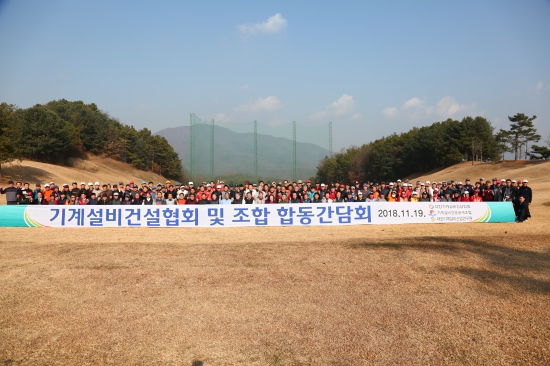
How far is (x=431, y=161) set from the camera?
67.2 metres

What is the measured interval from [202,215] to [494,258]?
9848 millimetres

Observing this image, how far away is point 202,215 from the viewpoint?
1473cm

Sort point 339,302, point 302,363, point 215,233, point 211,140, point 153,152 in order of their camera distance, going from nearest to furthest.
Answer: point 302,363 → point 339,302 → point 215,233 → point 211,140 → point 153,152

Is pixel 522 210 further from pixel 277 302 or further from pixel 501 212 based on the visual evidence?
pixel 277 302

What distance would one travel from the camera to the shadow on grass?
277 inches

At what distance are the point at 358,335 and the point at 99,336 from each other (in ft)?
10.9

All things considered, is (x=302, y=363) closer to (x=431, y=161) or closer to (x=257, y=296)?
(x=257, y=296)

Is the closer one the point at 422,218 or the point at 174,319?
the point at 174,319

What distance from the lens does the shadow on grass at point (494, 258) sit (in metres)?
7.04

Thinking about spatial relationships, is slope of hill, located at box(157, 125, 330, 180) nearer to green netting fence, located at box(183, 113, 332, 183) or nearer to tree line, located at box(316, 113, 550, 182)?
green netting fence, located at box(183, 113, 332, 183)

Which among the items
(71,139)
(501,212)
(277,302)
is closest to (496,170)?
(501,212)

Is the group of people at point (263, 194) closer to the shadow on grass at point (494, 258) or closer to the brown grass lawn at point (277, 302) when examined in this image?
the brown grass lawn at point (277, 302)

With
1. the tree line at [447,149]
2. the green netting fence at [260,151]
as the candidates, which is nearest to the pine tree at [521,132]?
the tree line at [447,149]

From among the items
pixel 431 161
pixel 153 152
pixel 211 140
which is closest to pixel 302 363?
pixel 211 140
